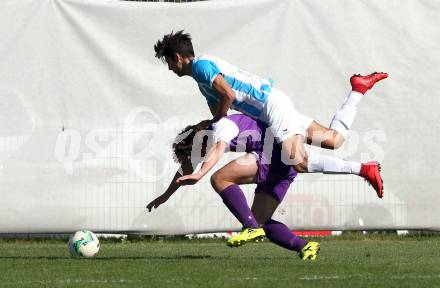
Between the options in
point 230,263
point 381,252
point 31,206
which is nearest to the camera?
point 230,263

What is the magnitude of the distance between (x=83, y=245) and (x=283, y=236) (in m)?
1.68

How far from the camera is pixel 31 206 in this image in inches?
485

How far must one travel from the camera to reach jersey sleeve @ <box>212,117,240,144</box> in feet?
30.2

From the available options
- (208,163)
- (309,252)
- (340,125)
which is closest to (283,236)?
(309,252)

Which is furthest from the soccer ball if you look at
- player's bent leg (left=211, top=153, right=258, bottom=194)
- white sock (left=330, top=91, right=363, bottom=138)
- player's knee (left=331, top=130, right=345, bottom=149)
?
white sock (left=330, top=91, right=363, bottom=138)

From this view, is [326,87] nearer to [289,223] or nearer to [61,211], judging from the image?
[289,223]

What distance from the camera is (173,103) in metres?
12.5

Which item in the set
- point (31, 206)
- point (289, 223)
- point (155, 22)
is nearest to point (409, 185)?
point (289, 223)

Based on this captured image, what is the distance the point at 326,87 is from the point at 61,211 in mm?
3094

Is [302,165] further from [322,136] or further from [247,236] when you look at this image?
[247,236]

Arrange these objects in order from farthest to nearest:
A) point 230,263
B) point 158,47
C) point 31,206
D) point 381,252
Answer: point 31,206, point 381,252, point 158,47, point 230,263

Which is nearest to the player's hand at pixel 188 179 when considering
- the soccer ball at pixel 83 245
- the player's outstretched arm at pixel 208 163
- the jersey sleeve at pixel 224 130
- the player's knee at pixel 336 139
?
the player's outstretched arm at pixel 208 163

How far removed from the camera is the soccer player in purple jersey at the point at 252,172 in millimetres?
9211

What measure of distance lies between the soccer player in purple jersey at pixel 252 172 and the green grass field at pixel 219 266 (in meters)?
0.24
